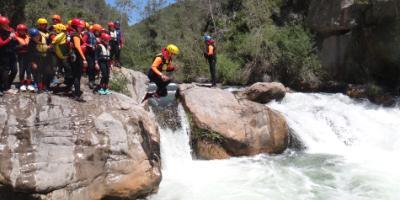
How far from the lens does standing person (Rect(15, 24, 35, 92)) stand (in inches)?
291

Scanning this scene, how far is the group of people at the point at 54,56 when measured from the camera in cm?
716

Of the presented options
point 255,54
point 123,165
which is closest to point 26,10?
point 255,54

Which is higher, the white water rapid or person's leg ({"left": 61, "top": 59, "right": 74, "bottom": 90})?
person's leg ({"left": 61, "top": 59, "right": 74, "bottom": 90})

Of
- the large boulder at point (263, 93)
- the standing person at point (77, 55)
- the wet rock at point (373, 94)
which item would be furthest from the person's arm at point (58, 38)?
the wet rock at point (373, 94)

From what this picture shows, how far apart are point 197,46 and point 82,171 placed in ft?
61.0

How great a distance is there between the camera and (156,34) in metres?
40.5

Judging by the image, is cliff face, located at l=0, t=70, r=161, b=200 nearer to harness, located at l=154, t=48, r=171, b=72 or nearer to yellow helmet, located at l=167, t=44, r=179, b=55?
harness, located at l=154, t=48, r=171, b=72

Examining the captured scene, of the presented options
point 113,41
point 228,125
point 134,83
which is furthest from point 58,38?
point 228,125

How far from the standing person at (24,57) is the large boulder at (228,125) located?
3.84 m

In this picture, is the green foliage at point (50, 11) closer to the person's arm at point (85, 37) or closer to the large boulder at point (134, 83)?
the large boulder at point (134, 83)

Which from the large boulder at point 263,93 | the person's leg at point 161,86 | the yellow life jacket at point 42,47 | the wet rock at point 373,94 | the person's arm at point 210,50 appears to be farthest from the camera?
the wet rock at point 373,94

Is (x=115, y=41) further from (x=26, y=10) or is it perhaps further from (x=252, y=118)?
(x=26, y=10)

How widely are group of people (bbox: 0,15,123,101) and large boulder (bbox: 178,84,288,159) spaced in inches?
108

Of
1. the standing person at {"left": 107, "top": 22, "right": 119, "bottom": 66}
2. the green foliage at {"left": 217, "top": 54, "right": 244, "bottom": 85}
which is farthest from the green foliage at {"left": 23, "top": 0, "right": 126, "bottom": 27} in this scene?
the standing person at {"left": 107, "top": 22, "right": 119, "bottom": 66}
